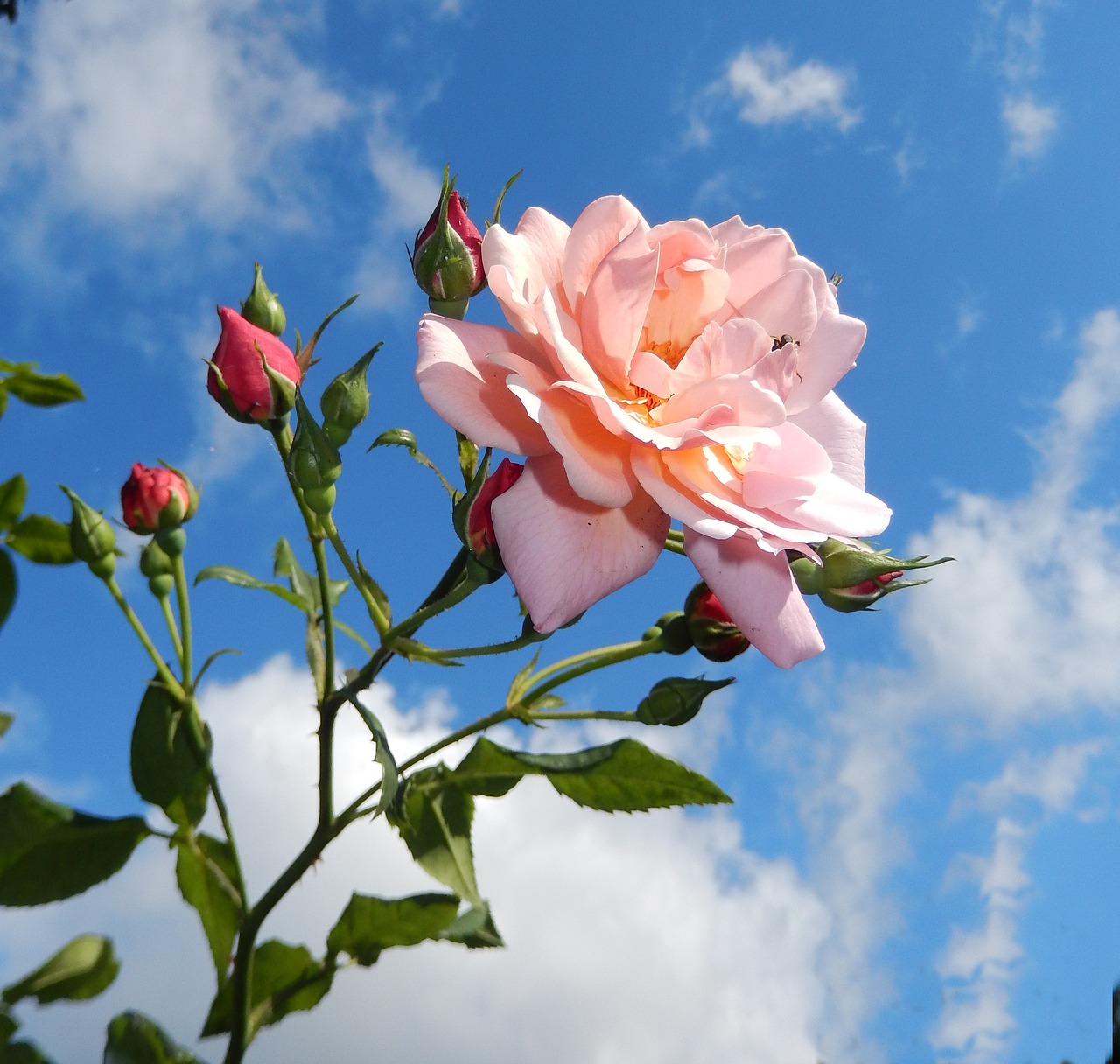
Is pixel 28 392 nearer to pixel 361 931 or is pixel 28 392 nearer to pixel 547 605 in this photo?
pixel 361 931

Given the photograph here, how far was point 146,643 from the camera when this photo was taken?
1.34m

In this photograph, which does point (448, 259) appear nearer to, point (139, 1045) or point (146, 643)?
point (146, 643)

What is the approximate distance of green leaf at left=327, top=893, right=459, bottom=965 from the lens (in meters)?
1.22

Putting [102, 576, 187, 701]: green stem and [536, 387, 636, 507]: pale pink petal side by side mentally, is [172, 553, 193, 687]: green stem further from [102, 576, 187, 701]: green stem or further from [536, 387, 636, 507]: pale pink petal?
[536, 387, 636, 507]: pale pink petal

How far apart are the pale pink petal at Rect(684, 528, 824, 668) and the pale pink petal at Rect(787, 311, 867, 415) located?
215 mm

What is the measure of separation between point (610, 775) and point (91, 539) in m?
0.77

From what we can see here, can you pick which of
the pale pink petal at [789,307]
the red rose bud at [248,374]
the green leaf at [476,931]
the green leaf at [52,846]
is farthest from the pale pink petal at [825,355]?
the green leaf at [52,846]

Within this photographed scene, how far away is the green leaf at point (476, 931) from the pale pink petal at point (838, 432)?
66 centimetres

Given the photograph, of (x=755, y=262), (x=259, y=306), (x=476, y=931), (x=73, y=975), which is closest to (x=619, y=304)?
(x=755, y=262)

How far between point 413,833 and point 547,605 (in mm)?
465

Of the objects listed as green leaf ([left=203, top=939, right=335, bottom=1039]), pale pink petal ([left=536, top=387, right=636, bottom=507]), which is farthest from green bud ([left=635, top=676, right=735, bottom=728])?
green leaf ([left=203, top=939, right=335, bottom=1039])

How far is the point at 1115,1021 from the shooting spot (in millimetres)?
1062

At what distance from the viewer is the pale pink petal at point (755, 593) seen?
0.91 meters

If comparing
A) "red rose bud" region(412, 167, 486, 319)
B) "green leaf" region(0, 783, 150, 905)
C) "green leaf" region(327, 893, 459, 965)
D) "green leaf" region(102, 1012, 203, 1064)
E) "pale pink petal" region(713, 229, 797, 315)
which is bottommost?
"green leaf" region(102, 1012, 203, 1064)
